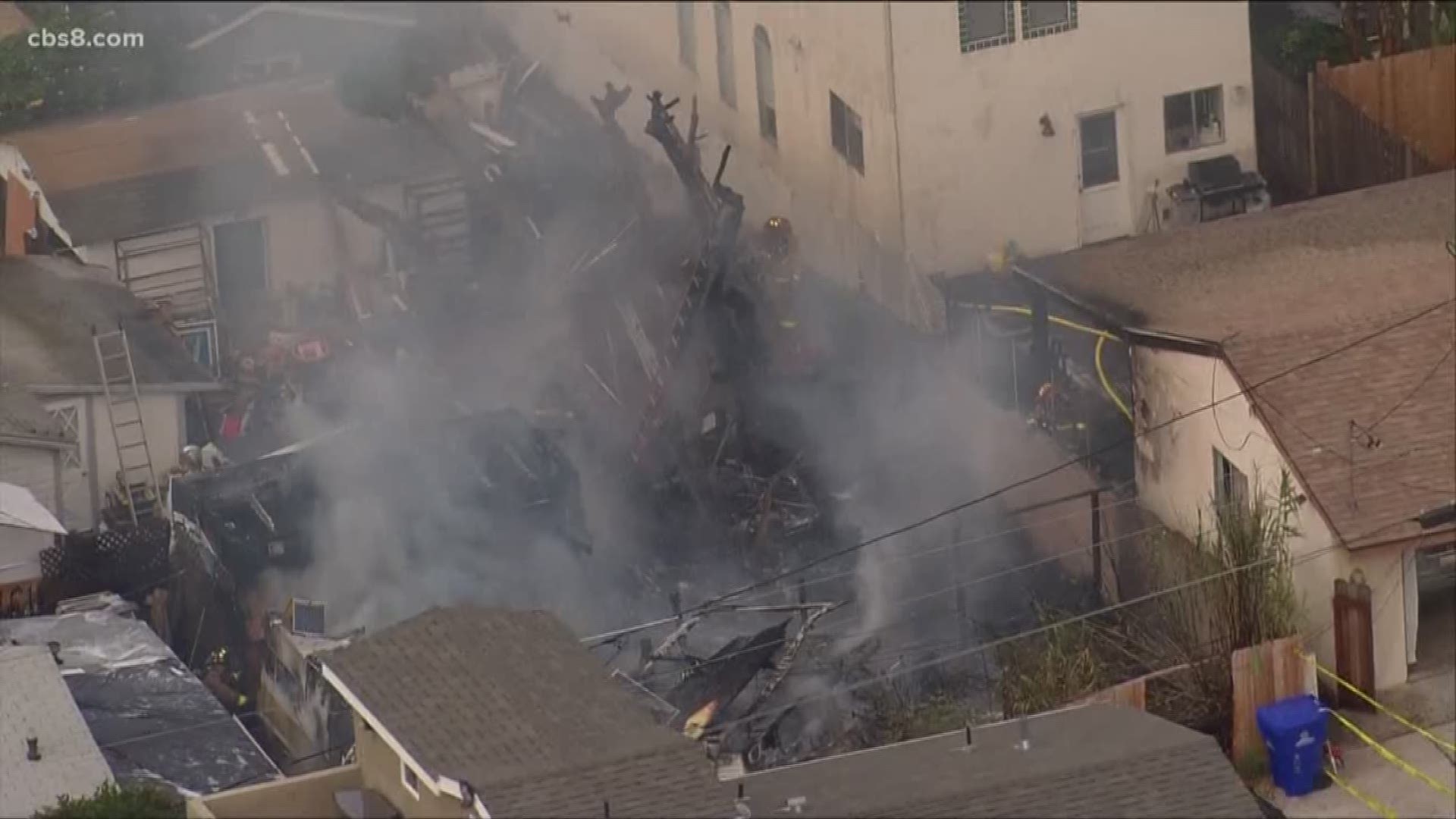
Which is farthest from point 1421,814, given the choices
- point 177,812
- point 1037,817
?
point 177,812

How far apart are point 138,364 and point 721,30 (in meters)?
9.02

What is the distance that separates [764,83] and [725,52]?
145 centimetres

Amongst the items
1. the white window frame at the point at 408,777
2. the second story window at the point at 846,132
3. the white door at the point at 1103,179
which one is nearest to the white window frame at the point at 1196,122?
the white door at the point at 1103,179

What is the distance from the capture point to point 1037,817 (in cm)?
2331

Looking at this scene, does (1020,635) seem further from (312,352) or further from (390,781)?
(312,352)

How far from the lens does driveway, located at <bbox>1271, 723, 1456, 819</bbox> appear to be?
29203 millimetres

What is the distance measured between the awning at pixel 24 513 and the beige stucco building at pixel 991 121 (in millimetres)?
9632

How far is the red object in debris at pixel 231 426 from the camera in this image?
3766 cm

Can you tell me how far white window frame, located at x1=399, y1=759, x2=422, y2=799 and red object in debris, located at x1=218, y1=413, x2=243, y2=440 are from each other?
13.9 meters

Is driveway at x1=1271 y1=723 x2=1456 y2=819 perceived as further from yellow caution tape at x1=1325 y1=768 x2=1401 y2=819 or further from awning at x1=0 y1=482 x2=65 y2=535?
awning at x1=0 y1=482 x2=65 y2=535

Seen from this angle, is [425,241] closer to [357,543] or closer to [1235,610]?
[357,543]

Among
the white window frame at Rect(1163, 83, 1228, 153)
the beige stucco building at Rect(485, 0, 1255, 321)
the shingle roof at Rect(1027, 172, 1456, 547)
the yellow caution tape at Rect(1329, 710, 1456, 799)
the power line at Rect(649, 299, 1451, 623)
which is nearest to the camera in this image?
the yellow caution tape at Rect(1329, 710, 1456, 799)

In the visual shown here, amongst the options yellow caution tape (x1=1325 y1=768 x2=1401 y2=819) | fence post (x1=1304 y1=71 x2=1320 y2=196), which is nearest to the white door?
fence post (x1=1304 y1=71 x2=1320 y2=196)

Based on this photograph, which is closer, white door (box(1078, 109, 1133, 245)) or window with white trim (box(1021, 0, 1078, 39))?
window with white trim (box(1021, 0, 1078, 39))
